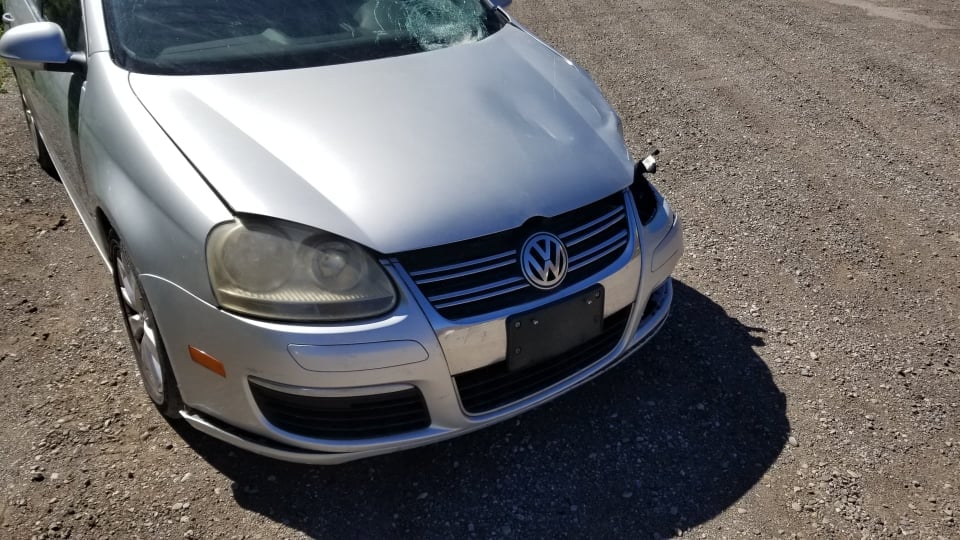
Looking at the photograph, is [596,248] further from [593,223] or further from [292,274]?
[292,274]

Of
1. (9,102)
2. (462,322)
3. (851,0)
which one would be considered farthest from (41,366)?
(851,0)

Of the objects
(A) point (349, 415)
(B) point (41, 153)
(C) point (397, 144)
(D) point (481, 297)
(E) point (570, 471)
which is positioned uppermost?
(C) point (397, 144)

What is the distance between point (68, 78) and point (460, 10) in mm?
1634

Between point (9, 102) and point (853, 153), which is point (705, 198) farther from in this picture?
point (9, 102)

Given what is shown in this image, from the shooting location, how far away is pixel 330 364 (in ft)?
7.37

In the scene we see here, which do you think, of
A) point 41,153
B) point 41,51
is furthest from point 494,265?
point 41,153

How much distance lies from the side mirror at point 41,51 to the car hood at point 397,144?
1.18 ft

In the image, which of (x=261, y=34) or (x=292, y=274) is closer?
(x=292, y=274)

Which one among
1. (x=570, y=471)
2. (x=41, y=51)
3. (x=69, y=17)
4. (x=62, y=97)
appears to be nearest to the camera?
(x=570, y=471)

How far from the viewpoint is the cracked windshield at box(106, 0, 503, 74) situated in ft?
9.53

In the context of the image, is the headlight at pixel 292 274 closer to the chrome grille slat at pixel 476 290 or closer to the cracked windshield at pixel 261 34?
the chrome grille slat at pixel 476 290

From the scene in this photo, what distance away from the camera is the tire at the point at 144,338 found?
2609 mm

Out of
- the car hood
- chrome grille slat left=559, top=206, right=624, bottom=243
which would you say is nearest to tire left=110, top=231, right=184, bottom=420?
the car hood

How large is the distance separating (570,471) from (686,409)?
55 centimetres
